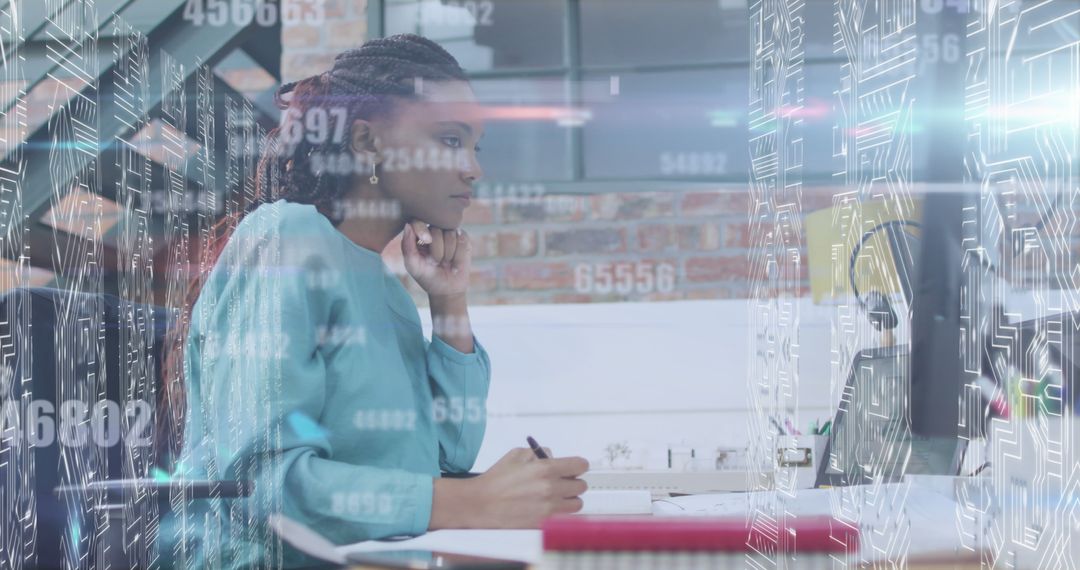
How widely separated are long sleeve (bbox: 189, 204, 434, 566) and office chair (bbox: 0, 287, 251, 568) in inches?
2.5

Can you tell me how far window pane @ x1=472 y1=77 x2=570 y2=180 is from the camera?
Answer: 1.21 metres

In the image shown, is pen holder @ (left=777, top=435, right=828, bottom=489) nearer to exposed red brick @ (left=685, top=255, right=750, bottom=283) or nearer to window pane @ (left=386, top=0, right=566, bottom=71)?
exposed red brick @ (left=685, top=255, right=750, bottom=283)

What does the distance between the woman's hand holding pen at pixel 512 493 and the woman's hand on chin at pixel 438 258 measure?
10.4 inches

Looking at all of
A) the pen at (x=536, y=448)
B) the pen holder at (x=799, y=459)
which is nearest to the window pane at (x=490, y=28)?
the pen at (x=536, y=448)

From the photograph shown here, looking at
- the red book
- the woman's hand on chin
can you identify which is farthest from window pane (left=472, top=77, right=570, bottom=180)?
the red book

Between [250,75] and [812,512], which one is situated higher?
[250,75]

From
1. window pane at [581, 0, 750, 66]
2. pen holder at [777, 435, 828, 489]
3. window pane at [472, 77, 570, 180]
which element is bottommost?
pen holder at [777, 435, 828, 489]

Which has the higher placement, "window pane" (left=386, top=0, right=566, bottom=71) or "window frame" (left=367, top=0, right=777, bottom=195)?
"window pane" (left=386, top=0, right=566, bottom=71)

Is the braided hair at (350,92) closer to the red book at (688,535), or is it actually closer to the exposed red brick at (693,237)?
the exposed red brick at (693,237)

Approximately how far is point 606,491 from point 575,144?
1.67 feet

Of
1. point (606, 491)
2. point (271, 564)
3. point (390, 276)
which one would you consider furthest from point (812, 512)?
point (271, 564)

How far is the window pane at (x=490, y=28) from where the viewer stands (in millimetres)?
1219

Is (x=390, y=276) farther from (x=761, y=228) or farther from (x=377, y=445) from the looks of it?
(x=761, y=228)

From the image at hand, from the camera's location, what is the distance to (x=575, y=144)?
1211 millimetres
